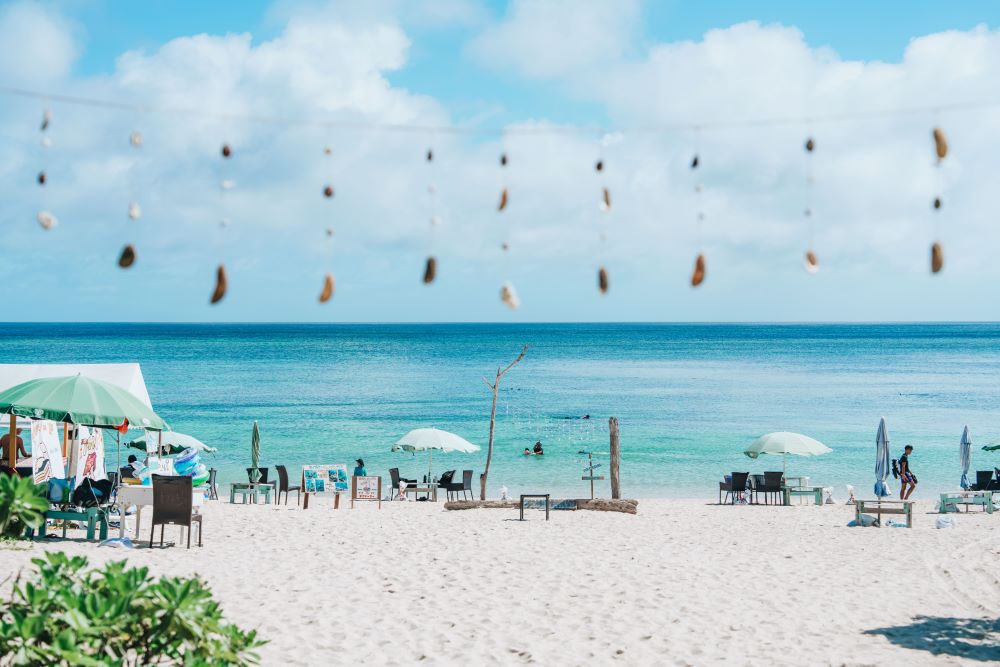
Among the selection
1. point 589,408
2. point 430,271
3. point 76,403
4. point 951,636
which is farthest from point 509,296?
point 589,408

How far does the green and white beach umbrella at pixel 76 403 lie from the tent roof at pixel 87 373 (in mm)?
3691

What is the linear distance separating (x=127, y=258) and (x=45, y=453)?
10761mm

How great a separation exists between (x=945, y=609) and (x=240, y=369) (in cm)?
Answer: 7495

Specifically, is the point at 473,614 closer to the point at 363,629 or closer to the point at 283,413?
the point at 363,629

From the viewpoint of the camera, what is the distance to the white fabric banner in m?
13.1

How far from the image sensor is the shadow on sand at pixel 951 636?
24.7 ft

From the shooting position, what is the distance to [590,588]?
9.79m

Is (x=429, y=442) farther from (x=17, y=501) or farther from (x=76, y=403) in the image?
→ (x=17, y=501)

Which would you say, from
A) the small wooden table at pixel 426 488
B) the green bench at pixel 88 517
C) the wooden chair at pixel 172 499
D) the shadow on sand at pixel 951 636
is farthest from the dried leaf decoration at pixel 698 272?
the small wooden table at pixel 426 488

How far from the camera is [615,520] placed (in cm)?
1552

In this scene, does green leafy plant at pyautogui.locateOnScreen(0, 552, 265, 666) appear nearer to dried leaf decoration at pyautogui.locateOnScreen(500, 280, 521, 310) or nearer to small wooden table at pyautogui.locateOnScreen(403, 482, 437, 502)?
dried leaf decoration at pyautogui.locateOnScreen(500, 280, 521, 310)

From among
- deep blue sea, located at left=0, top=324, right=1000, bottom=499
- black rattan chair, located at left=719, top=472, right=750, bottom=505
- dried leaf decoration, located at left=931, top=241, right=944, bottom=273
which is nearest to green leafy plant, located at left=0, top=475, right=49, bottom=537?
dried leaf decoration, located at left=931, top=241, right=944, bottom=273

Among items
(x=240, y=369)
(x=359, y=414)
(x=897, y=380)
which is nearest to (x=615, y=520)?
(x=359, y=414)

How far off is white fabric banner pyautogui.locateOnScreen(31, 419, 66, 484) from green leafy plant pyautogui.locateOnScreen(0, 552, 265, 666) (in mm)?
9833
